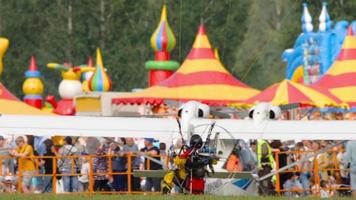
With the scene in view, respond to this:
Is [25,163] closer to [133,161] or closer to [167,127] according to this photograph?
[133,161]

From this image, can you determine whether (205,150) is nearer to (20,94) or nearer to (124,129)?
(124,129)

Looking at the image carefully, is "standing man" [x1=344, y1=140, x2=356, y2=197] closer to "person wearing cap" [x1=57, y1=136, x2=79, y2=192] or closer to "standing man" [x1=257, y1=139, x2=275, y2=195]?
"standing man" [x1=257, y1=139, x2=275, y2=195]

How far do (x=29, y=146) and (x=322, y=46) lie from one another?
23876 millimetres

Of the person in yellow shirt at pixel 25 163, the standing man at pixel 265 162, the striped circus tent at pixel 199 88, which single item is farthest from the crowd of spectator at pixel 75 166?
the striped circus tent at pixel 199 88

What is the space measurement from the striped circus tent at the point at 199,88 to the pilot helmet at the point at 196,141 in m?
16.3

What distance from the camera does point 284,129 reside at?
2289 centimetres

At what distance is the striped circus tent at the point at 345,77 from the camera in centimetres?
3425

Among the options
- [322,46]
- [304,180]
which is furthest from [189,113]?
[322,46]

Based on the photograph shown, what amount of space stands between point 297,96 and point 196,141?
12354 millimetres

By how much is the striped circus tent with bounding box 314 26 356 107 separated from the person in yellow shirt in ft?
35.5

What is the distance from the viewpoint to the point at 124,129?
23.1m

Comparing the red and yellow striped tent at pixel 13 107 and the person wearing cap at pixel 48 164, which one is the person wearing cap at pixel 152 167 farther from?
the red and yellow striped tent at pixel 13 107

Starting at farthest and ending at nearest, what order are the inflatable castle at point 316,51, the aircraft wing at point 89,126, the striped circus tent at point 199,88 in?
the inflatable castle at point 316,51, the striped circus tent at point 199,88, the aircraft wing at point 89,126

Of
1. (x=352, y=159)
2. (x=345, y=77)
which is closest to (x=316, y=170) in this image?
(x=352, y=159)
